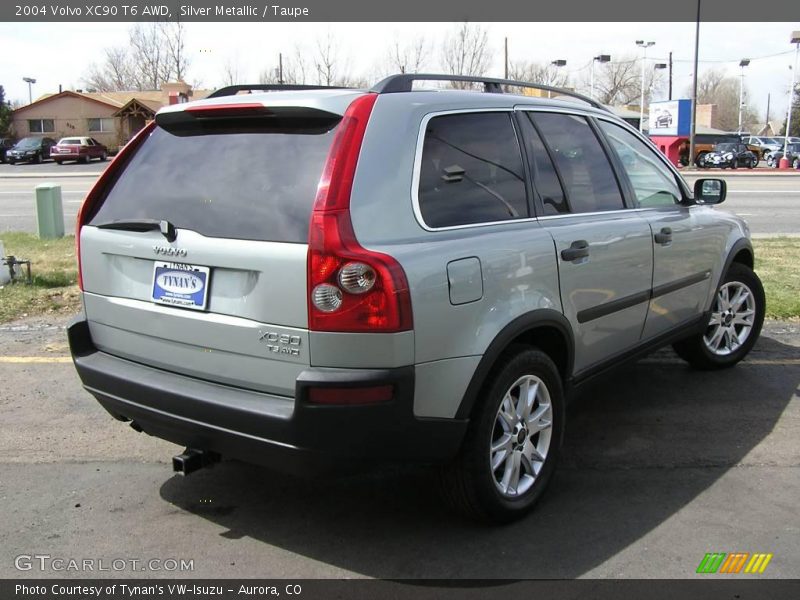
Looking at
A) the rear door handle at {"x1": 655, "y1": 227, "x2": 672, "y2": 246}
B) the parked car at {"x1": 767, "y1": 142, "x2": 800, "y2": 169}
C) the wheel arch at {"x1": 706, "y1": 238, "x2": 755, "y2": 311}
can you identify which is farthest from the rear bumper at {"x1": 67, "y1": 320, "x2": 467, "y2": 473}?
→ the parked car at {"x1": 767, "y1": 142, "x2": 800, "y2": 169}

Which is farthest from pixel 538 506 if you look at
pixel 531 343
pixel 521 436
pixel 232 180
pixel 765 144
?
pixel 765 144

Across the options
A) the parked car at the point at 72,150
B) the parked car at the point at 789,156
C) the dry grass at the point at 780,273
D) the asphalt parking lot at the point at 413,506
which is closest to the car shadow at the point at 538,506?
the asphalt parking lot at the point at 413,506

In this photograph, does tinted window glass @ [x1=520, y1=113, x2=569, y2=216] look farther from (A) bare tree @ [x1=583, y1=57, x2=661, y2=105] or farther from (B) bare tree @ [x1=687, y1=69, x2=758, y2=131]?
(B) bare tree @ [x1=687, y1=69, x2=758, y2=131]

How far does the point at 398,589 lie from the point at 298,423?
2.53 ft

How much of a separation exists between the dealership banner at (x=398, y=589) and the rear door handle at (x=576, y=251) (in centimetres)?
144

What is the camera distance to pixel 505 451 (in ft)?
11.0

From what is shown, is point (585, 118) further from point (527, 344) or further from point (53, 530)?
point (53, 530)

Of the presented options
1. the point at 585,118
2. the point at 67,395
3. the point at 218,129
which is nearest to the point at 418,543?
the point at 218,129

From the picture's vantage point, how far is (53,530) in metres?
3.38

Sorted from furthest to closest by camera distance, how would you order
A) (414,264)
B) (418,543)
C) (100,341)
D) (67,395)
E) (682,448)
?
(67,395) < (682,448) < (100,341) < (418,543) < (414,264)

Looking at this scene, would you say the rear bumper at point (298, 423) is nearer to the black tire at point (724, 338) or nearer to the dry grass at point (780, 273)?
the black tire at point (724, 338)

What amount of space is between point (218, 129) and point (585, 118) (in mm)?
2093

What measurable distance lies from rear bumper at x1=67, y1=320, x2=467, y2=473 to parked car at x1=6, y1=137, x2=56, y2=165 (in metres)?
49.2

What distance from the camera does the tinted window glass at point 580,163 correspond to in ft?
12.8
